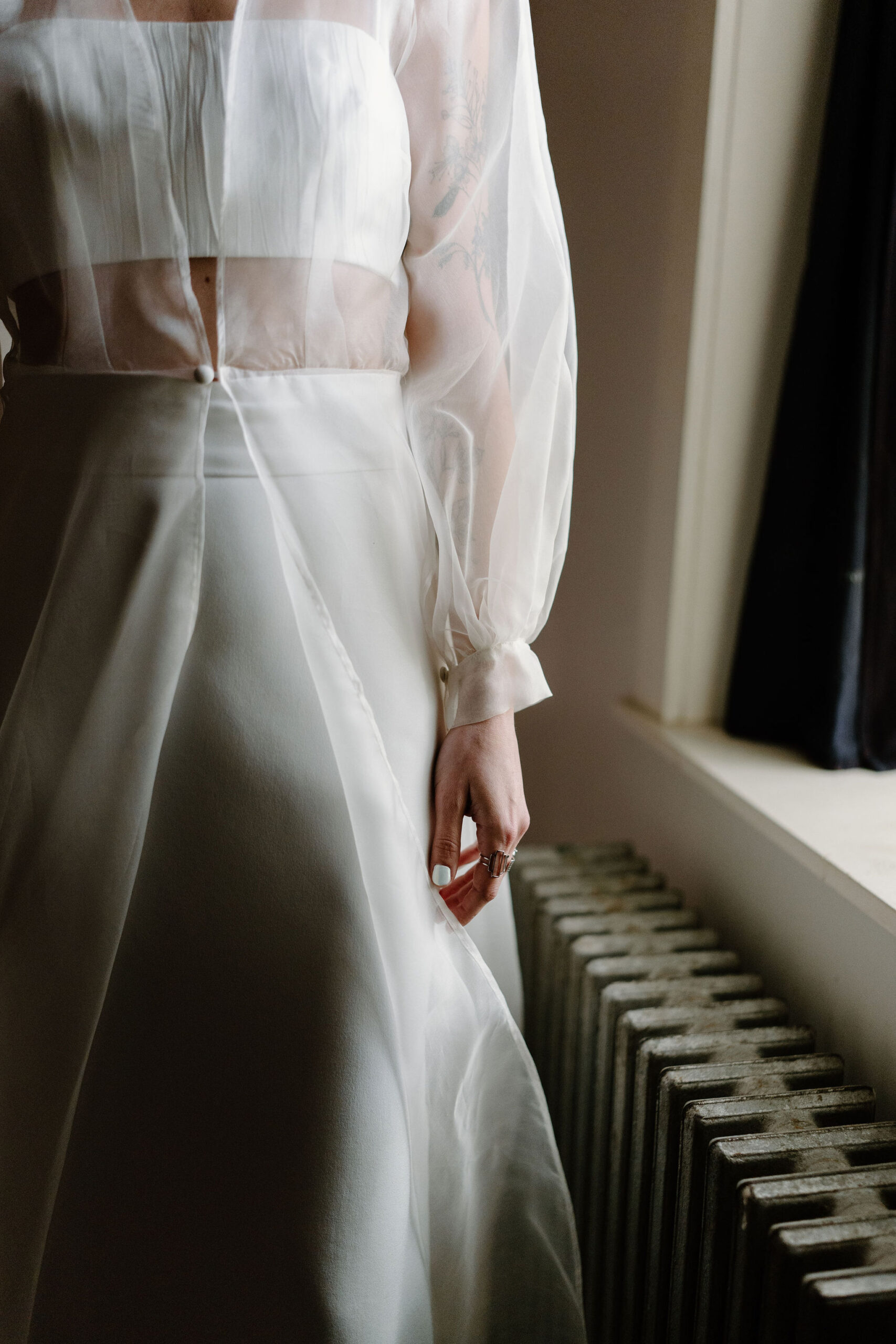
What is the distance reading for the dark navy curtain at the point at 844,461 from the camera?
1.11m

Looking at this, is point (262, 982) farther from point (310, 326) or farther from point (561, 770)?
point (561, 770)

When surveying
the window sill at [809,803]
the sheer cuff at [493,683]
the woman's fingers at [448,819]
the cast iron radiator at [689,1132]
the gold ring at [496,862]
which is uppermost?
the sheer cuff at [493,683]

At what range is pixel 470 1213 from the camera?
0.88 m

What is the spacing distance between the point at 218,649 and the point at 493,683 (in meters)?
0.20

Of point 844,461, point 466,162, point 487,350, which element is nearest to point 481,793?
point 487,350

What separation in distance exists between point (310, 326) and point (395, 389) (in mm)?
96

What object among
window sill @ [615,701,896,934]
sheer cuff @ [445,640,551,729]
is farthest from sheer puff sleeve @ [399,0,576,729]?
window sill @ [615,701,896,934]

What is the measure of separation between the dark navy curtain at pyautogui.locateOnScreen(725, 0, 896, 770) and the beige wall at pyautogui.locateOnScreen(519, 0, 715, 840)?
144mm

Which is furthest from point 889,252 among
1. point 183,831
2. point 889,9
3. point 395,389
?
point 183,831

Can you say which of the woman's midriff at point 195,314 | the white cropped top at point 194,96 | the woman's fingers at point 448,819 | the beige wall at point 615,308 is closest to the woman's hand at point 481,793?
the woman's fingers at point 448,819

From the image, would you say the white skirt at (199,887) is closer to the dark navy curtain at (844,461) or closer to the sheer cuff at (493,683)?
the sheer cuff at (493,683)

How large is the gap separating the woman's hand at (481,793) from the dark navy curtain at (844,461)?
1.77 feet

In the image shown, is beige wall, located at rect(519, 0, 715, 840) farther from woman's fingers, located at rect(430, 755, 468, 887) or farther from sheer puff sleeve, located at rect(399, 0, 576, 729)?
woman's fingers, located at rect(430, 755, 468, 887)

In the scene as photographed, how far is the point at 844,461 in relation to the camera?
1.17m
